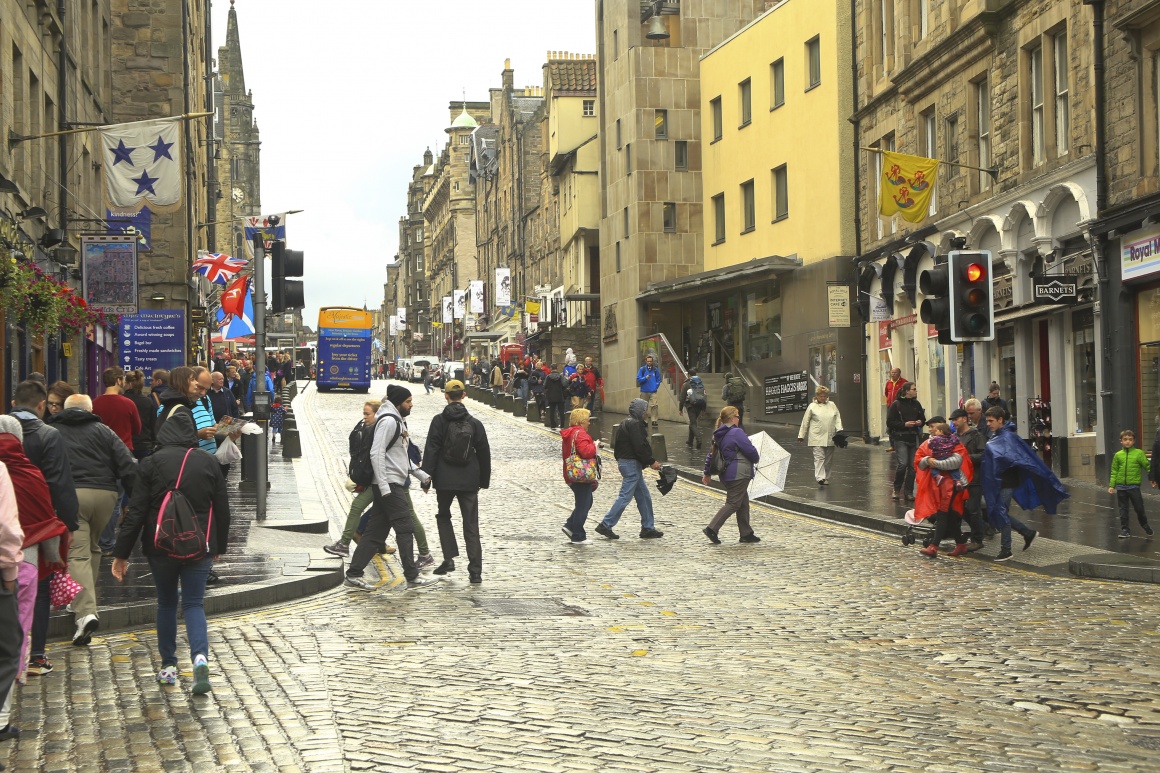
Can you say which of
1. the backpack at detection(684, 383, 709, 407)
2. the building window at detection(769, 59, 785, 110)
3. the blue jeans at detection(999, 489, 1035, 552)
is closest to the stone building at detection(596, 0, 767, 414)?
the building window at detection(769, 59, 785, 110)

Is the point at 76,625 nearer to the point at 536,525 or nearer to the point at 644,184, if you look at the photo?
the point at 536,525

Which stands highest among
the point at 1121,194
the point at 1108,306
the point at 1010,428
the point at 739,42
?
the point at 739,42

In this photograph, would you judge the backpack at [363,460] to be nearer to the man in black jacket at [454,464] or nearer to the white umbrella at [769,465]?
the man in black jacket at [454,464]

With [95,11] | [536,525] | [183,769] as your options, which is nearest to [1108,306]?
[536,525]

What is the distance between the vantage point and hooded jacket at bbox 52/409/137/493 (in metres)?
10.2

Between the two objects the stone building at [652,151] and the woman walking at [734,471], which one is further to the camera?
the stone building at [652,151]

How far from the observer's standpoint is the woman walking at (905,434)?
805 inches

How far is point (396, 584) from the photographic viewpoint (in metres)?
13.1

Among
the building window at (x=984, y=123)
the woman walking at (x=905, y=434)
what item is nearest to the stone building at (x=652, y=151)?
the building window at (x=984, y=123)

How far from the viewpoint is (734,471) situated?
54.2 feet

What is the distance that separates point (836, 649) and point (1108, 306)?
47.0 ft

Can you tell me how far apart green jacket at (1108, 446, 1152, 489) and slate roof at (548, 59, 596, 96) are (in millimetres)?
50538

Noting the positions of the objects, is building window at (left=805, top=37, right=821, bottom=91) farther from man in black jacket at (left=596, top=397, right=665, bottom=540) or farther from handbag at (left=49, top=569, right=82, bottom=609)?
handbag at (left=49, top=569, right=82, bottom=609)

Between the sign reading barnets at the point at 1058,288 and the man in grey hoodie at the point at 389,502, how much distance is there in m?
12.9
